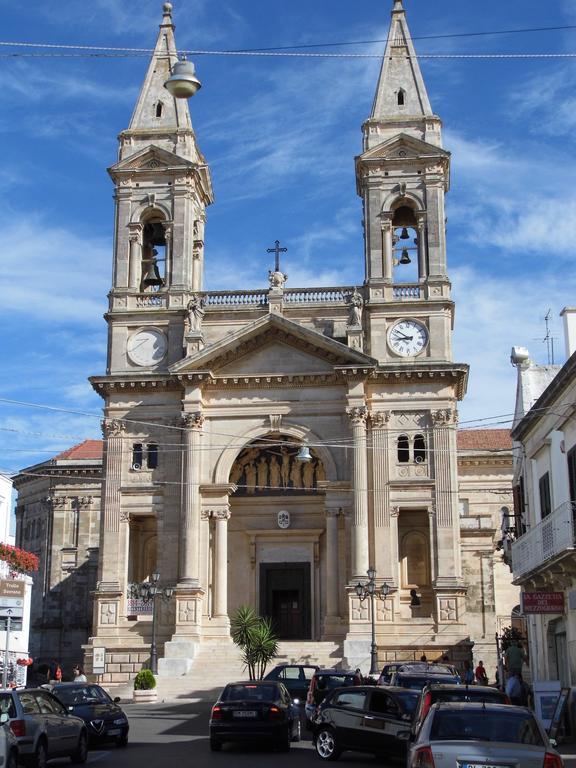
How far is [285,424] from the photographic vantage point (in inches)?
1839

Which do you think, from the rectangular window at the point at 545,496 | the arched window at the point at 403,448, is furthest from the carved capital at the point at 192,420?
the rectangular window at the point at 545,496

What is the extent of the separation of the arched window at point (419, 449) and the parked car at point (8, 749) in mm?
30645

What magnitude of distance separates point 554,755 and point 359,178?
40.3 m

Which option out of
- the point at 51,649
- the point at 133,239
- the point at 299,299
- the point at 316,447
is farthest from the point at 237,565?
the point at 51,649

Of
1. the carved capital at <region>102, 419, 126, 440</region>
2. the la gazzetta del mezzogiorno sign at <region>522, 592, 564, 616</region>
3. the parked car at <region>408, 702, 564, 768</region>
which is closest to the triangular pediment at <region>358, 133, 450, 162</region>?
the carved capital at <region>102, 419, 126, 440</region>

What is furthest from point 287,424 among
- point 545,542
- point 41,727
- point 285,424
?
point 41,727

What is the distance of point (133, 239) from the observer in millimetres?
49969

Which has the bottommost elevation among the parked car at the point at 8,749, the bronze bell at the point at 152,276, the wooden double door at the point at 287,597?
the parked car at the point at 8,749

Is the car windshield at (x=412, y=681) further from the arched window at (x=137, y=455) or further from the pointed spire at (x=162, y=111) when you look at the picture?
the pointed spire at (x=162, y=111)

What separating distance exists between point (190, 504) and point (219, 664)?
21.6 feet

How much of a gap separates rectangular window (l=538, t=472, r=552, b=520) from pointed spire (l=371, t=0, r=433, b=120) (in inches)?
932

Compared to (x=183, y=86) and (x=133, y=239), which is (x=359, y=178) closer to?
(x=133, y=239)

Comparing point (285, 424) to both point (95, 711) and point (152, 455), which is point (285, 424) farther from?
point (95, 711)

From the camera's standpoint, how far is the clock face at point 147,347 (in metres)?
48.3
